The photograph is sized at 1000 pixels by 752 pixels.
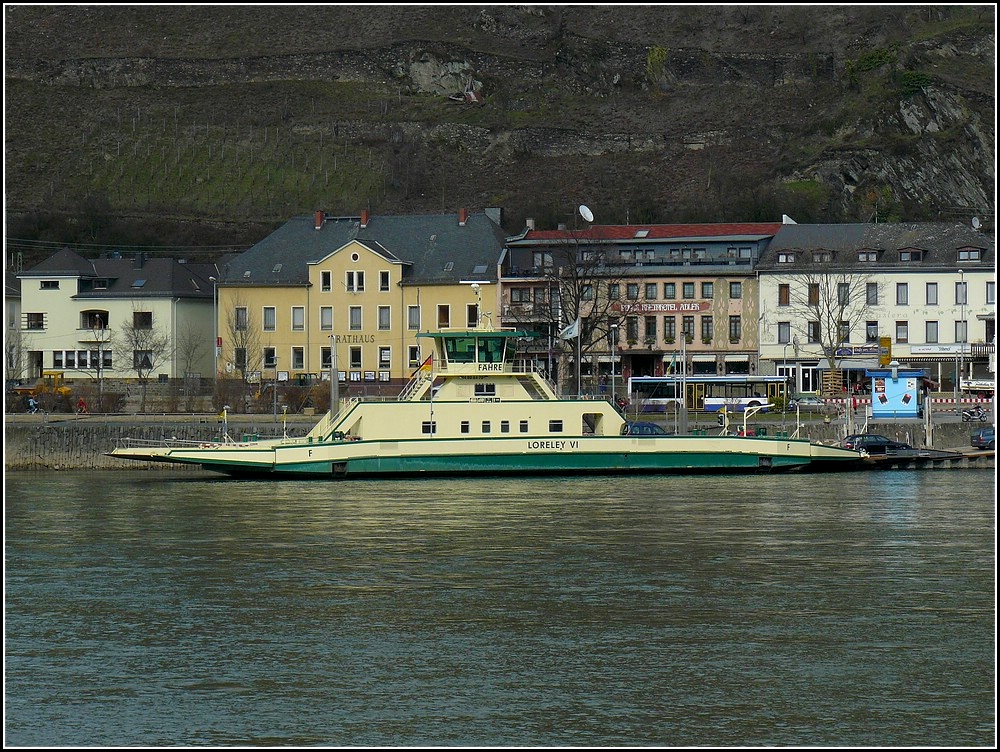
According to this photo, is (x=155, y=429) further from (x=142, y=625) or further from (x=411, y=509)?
(x=142, y=625)

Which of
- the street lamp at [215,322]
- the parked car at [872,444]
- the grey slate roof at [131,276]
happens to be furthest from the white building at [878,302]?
the grey slate roof at [131,276]

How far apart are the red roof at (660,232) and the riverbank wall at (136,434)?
23805 millimetres

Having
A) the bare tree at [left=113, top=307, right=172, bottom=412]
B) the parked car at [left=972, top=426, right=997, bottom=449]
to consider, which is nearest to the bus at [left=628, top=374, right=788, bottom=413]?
the parked car at [left=972, top=426, right=997, bottom=449]

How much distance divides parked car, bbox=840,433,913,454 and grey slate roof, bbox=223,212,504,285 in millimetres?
34338

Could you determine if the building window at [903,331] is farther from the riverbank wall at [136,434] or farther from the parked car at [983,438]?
the parked car at [983,438]

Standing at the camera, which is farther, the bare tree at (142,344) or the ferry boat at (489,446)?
the bare tree at (142,344)

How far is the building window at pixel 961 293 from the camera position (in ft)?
281

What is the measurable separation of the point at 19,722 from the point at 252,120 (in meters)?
151

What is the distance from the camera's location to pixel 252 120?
168250 millimetres

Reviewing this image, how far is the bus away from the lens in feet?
251

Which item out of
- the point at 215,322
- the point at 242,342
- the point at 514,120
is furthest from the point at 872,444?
the point at 514,120

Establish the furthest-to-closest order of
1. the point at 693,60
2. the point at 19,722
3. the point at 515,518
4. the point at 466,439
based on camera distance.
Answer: the point at 693,60 < the point at 466,439 < the point at 515,518 < the point at 19,722

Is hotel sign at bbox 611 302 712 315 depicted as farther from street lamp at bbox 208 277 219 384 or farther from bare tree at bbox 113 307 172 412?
bare tree at bbox 113 307 172 412

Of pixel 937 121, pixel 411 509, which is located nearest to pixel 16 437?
pixel 411 509
